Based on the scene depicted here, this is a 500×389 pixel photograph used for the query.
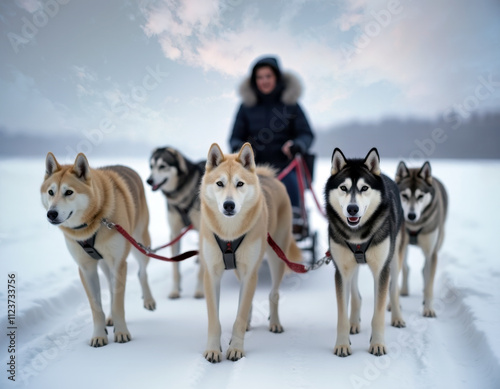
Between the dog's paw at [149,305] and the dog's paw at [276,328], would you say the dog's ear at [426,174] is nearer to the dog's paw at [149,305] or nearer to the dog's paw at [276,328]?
the dog's paw at [276,328]

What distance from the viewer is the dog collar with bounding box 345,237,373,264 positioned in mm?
2660

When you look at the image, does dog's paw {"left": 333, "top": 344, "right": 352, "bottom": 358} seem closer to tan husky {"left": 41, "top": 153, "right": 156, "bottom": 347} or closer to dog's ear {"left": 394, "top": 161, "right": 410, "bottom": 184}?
tan husky {"left": 41, "top": 153, "right": 156, "bottom": 347}

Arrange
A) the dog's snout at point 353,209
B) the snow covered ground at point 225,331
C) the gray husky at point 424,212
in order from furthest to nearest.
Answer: the gray husky at point 424,212, the dog's snout at point 353,209, the snow covered ground at point 225,331

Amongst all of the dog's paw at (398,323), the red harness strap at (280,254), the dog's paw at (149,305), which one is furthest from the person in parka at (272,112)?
the dog's paw at (149,305)

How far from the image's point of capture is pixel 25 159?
138 inches

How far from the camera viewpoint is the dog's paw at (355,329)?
3.10m

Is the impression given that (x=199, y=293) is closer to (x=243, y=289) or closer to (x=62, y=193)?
(x=243, y=289)

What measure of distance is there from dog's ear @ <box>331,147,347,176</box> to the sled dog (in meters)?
2.06

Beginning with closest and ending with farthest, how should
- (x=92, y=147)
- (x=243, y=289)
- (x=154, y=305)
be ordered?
(x=243, y=289) < (x=92, y=147) < (x=154, y=305)

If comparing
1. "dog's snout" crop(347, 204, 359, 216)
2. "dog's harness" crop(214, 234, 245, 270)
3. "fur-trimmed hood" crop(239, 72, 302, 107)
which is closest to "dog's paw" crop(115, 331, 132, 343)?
"dog's harness" crop(214, 234, 245, 270)

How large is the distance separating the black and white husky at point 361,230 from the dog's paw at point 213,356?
78 cm

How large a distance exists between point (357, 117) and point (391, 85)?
44 centimetres

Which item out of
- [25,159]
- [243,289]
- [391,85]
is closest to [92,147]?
[25,159]

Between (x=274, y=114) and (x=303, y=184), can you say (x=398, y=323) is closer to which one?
(x=303, y=184)
